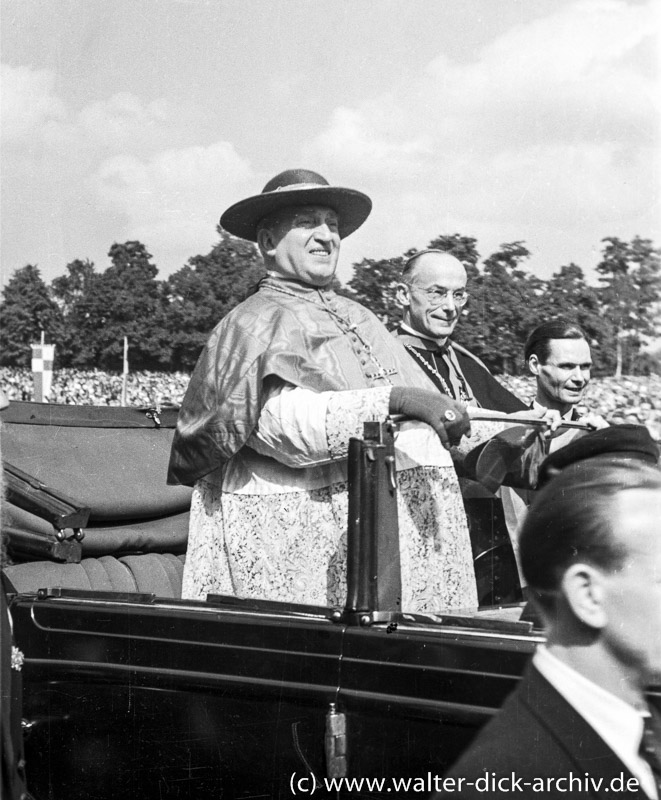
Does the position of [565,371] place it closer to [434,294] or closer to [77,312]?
[434,294]

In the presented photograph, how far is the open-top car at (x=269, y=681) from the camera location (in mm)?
1774

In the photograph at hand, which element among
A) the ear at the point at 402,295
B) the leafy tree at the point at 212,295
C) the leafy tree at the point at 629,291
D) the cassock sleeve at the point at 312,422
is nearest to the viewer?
the leafy tree at the point at 629,291

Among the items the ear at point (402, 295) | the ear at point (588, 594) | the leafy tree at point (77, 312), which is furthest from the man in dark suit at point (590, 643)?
the leafy tree at point (77, 312)

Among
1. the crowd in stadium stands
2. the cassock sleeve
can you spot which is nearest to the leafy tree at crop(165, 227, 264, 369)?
the crowd in stadium stands

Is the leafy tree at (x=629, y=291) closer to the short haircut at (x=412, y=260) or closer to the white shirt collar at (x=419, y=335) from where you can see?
the short haircut at (x=412, y=260)

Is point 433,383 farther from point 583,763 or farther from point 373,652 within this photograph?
point 583,763

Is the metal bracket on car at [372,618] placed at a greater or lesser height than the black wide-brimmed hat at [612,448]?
lesser

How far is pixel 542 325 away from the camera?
202 cm

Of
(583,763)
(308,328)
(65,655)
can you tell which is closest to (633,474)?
(583,763)

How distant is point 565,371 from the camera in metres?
2.04

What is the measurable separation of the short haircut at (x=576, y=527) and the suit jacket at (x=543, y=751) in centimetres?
10

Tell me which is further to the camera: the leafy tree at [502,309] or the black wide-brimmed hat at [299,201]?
the black wide-brimmed hat at [299,201]

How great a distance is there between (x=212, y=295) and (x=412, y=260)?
1.61 ft

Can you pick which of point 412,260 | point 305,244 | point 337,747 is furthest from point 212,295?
point 337,747
